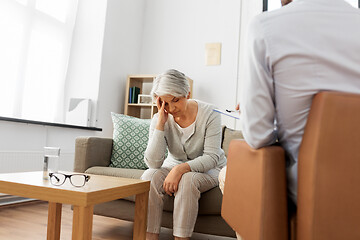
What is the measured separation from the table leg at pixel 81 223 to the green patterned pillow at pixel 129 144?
121 centimetres

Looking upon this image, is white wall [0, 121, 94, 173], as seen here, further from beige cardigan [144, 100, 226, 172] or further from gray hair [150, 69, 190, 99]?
gray hair [150, 69, 190, 99]

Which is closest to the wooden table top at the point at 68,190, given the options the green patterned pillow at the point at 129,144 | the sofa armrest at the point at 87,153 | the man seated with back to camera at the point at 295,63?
the man seated with back to camera at the point at 295,63

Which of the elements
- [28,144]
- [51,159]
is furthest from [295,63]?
[28,144]

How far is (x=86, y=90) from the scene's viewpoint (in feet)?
11.4

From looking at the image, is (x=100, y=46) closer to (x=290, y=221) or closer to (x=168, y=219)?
(x=168, y=219)

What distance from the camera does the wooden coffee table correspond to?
3.54 feet

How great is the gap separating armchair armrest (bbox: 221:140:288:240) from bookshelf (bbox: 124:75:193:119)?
2.68 meters

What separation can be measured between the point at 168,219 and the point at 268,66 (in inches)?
47.7

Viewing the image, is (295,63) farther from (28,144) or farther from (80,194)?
(28,144)

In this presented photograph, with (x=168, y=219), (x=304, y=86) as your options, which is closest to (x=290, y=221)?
(x=304, y=86)

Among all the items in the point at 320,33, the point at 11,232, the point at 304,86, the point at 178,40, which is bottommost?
the point at 11,232

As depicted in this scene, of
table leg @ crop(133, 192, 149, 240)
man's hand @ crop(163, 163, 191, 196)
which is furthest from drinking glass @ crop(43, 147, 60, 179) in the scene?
man's hand @ crop(163, 163, 191, 196)

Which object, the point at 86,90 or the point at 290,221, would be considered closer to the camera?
the point at 290,221

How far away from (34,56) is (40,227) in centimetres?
174
